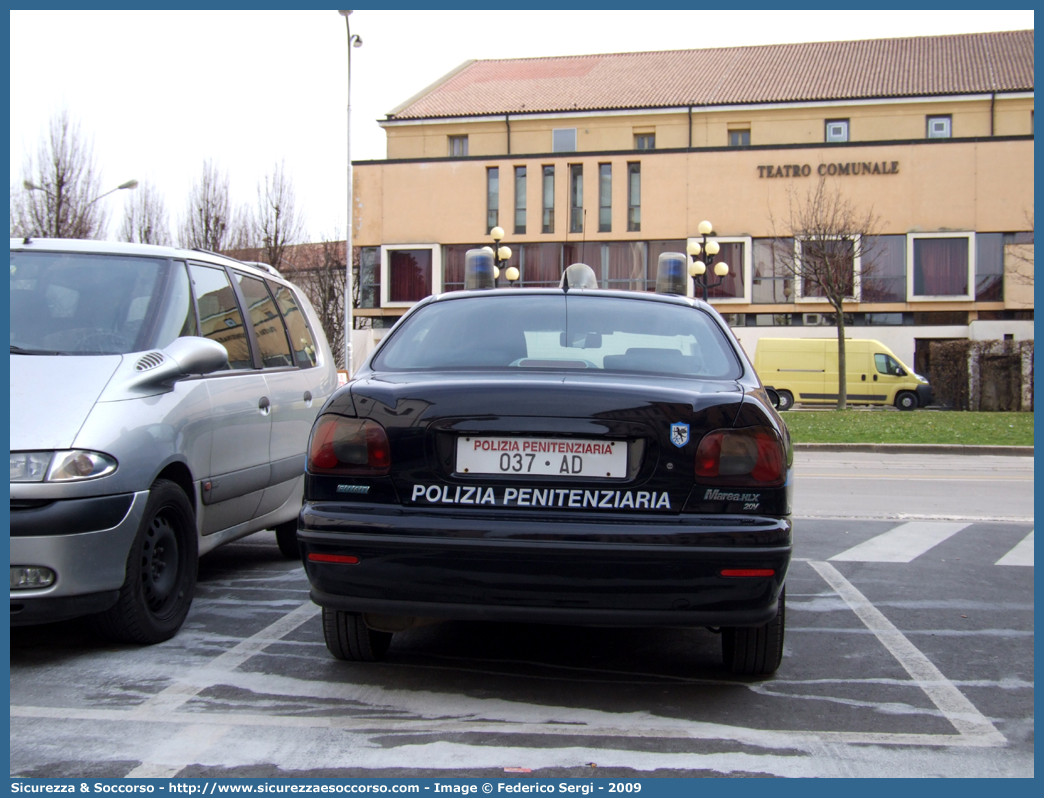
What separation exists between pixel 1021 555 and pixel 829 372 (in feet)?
89.5

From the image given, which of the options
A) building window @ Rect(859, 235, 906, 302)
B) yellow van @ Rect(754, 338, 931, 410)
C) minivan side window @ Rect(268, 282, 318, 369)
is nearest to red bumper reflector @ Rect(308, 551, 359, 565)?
minivan side window @ Rect(268, 282, 318, 369)

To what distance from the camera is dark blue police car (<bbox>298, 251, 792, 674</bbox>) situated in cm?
336

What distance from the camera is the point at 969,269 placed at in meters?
42.1

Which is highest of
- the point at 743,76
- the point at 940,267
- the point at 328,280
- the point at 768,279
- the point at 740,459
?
the point at 743,76

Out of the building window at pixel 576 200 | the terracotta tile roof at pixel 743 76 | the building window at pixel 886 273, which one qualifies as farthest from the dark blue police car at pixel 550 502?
the terracotta tile roof at pixel 743 76

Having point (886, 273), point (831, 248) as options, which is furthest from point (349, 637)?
point (886, 273)

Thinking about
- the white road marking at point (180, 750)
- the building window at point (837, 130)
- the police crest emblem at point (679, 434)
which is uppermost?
the building window at point (837, 130)

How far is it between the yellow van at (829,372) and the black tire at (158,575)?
30211 millimetres

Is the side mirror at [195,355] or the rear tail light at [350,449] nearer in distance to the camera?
the rear tail light at [350,449]

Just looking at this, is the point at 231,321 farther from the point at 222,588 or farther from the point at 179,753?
the point at 179,753

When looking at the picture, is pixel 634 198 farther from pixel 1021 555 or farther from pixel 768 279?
pixel 1021 555

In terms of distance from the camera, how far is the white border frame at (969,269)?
138 feet

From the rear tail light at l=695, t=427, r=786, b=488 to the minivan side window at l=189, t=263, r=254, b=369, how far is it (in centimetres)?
270

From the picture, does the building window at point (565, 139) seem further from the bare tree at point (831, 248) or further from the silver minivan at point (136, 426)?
the silver minivan at point (136, 426)
